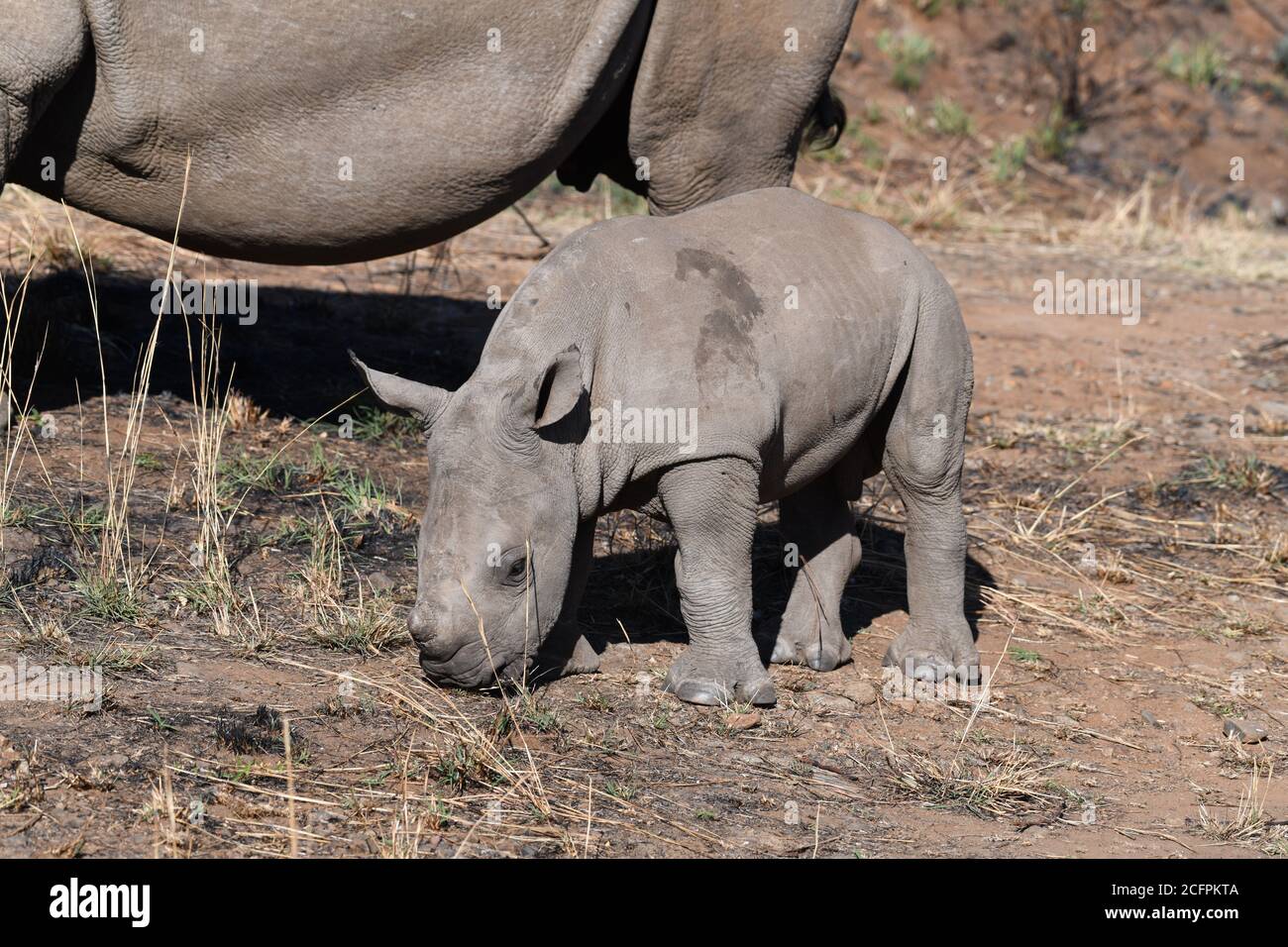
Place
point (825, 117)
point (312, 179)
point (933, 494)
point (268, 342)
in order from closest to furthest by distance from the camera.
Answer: point (933, 494) → point (312, 179) → point (825, 117) → point (268, 342)

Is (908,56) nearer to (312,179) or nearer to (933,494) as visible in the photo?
(312,179)

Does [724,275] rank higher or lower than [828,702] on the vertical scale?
higher

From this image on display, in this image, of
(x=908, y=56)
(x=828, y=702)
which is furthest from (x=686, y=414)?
(x=908, y=56)

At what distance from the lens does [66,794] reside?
379 centimetres

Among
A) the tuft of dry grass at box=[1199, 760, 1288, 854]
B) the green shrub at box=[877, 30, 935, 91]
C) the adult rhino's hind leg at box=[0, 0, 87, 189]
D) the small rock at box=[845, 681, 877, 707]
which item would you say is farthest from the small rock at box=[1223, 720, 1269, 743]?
the green shrub at box=[877, 30, 935, 91]

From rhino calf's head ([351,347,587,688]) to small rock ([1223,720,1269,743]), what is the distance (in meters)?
2.24

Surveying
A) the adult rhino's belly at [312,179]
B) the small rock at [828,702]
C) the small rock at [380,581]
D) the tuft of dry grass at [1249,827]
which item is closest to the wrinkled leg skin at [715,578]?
the small rock at [828,702]

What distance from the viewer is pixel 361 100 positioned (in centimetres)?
557

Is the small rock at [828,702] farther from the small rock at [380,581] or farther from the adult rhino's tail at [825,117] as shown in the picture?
the adult rhino's tail at [825,117]

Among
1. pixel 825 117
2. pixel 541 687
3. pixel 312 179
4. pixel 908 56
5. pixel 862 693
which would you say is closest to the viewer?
pixel 541 687

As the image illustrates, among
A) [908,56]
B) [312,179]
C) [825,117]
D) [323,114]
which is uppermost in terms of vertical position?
[908,56]

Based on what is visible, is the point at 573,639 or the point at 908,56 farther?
the point at 908,56

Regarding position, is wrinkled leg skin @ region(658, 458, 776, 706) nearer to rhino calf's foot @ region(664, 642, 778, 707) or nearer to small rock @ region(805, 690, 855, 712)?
rhino calf's foot @ region(664, 642, 778, 707)

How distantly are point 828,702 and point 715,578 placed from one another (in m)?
0.63
